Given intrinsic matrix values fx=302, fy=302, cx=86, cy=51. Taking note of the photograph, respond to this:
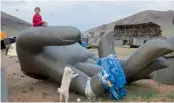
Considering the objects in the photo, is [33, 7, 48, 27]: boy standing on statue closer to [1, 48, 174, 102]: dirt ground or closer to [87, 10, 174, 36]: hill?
[1, 48, 174, 102]: dirt ground

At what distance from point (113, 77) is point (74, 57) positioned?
115cm

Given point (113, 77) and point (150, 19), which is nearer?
point (113, 77)

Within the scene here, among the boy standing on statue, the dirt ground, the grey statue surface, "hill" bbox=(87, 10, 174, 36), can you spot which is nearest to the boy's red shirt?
the boy standing on statue

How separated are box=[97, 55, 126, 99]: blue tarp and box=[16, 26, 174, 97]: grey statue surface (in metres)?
0.11

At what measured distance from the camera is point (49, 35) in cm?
449

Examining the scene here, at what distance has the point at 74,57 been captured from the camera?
5.43m

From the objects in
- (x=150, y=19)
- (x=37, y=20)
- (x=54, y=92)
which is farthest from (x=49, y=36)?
(x=150, y=19)

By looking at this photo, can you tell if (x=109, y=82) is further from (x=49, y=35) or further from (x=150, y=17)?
(x=150, y=17)

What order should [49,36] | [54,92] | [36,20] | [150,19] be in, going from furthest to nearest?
[150,19]
[54,92]
[36,20]
[49,36]

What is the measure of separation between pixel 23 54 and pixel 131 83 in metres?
2.15

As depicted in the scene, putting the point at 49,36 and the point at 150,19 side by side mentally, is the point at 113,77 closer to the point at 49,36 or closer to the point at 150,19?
the point at 49,36

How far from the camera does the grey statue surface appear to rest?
4.49 meters

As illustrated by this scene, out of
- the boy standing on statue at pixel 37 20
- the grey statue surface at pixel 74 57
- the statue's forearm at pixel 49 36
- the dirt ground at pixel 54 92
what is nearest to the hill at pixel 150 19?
the dirt ground at pixel 54 92

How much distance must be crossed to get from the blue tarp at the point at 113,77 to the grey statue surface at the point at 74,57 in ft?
0.36
